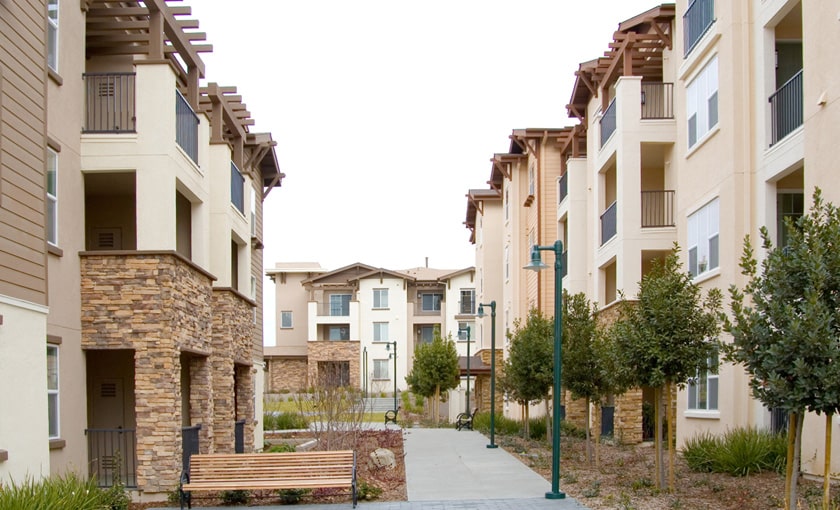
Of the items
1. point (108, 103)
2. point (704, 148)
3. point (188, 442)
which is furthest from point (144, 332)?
point (704, 148)

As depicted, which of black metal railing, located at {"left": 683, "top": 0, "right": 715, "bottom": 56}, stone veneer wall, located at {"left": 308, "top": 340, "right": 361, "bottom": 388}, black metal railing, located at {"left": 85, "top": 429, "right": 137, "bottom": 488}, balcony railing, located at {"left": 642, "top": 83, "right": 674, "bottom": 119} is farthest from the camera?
stone veneer wall, located at {"left": 308, "top": 340, "right": 361, "bottom": 388}

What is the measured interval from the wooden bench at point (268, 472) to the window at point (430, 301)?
55.3m

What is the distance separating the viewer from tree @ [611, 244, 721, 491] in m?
14.9

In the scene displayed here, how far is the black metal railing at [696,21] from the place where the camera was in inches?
782

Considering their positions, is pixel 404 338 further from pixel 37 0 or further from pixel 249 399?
pixel 37 0

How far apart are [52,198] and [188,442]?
5.71 metres

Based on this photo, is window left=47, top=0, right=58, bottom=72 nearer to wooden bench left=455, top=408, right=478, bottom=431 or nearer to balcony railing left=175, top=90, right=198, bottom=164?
balcony railing left=175, top=90, right=198, bottom=164

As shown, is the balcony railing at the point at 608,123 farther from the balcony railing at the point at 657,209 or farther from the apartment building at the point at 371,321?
the apartment building at the point at 371,321

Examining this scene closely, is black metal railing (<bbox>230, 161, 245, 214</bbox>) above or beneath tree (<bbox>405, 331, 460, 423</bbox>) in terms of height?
above

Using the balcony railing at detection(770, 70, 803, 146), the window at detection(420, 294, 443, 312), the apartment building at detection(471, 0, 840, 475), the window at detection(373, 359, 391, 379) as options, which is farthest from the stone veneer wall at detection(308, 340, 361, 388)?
the balcony railing at detection(770, 70, 803, 146)

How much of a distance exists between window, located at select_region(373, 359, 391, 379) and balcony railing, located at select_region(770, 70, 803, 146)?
53594mm

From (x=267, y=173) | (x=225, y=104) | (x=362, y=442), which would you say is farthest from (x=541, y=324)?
(x=267, y=173)

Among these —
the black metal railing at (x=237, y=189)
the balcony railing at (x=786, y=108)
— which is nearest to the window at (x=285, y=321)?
the black metal railing at (x=237, y=189)

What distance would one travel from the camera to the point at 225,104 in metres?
24.1
